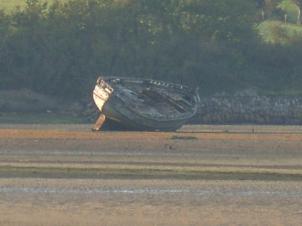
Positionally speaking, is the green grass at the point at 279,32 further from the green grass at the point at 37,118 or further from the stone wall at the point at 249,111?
the green grass at the point at 37,118

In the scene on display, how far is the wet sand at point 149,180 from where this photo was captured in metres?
20.4

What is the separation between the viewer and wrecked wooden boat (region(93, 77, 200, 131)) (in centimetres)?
4353

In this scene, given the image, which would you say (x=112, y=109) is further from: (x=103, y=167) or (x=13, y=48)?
(x=13, y=48)

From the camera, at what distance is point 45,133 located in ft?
133

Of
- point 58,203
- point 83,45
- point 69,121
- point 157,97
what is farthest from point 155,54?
point 58,203

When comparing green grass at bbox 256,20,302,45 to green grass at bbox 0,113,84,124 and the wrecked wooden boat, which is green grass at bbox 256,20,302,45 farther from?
the wrecked wooden boat

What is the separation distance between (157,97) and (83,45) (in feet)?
69.3

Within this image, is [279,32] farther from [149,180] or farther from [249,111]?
[149,180]

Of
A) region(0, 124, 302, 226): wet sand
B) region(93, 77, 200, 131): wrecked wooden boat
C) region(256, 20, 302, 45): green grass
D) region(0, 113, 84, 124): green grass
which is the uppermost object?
region(0, 124, 302, 226): wet sand

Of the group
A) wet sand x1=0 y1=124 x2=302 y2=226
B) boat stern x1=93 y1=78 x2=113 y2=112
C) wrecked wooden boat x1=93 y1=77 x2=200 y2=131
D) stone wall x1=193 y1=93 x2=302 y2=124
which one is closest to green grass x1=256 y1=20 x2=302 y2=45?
stone wall x1=193 y1=93 x2=302 y2=124

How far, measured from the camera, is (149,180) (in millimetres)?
25594

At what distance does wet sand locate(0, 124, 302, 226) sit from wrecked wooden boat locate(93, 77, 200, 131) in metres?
4.21

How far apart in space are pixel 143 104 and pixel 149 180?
60.3ft

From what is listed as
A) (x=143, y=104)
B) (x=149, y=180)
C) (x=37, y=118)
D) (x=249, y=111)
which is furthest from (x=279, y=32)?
(x=149, y=180)
